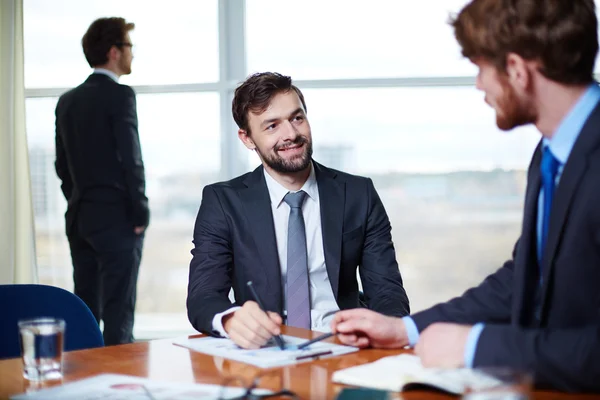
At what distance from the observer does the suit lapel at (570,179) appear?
4.73 ft

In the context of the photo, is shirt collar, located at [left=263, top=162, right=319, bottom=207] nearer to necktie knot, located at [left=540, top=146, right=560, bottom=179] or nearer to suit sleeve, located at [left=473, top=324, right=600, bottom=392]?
necktie knot, located at [left=540, top=146, right=560, bottom=179]

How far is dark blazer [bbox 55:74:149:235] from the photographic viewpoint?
4.10 metres

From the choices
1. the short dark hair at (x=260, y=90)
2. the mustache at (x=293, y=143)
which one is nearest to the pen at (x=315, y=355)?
the mustache at (x=293, y=143)

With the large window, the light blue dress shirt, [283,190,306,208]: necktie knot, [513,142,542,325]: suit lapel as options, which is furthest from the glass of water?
the large window

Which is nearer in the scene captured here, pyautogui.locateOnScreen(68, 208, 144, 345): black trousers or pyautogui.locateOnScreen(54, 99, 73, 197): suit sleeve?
pyautogui.locateOnScreen(68, 208, 144, 345): black trousers

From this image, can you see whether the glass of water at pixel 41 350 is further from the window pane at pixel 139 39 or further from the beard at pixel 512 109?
the window pane at pixel 139 39

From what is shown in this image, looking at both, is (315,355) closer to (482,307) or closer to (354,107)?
(482,307)

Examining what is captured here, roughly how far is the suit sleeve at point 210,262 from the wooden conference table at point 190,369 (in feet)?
0.97

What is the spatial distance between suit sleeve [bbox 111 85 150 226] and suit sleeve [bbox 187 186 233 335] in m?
1.68

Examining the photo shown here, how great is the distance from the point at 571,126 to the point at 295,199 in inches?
47.2

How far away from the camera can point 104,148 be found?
415 cm

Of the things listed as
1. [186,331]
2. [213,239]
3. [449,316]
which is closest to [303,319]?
[213,239]

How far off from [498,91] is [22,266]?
3836 millimetres

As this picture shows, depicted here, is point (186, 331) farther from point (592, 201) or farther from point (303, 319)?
point (592, 201)
